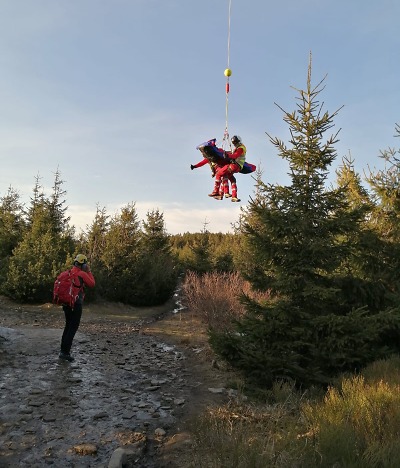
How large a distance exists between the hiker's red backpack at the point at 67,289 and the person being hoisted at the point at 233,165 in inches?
146

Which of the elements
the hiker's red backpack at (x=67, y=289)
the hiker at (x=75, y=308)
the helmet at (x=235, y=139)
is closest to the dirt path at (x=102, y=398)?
the hiker at (x=75, y=308)

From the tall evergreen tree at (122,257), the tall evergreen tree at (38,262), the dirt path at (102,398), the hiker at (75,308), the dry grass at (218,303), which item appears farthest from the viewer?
the tall evergreen tree at (122,257)

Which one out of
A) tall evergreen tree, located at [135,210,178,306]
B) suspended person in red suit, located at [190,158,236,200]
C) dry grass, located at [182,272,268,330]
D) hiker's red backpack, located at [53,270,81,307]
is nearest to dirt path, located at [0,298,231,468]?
dry grass, located at [182,272,268,330]

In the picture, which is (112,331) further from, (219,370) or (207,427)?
(207,427)

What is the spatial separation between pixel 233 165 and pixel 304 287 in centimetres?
286

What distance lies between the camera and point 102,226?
2686 centimetres

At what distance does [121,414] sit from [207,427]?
Result: 1.87 m

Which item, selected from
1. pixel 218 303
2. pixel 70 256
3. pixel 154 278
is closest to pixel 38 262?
pixel 70 256

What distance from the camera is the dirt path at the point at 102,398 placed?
489cm

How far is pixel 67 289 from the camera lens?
29.2ft

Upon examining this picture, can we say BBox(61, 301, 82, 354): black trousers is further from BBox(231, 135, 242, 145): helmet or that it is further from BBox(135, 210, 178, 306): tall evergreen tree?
BBox(135, 210, 178, 306): tall evergreen tree

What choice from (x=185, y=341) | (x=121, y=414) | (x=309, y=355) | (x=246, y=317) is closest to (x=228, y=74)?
(x=246, y=317)

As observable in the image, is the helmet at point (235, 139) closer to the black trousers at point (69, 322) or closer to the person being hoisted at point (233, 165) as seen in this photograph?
the person being hoisted at point (233, 165)

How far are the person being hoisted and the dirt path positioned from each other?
3.94m
